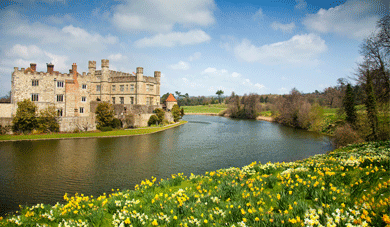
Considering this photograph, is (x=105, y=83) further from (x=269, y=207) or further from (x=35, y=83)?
(x=269, y=207)

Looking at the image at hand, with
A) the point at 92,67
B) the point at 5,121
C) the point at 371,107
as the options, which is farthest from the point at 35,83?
the point at 371,107

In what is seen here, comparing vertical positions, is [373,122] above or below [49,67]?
below

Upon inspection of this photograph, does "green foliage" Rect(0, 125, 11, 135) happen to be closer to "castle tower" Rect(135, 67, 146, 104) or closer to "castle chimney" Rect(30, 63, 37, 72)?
"castle chimney" Rect(30, 63, 37, 72)

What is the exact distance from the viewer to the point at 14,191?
13.3m

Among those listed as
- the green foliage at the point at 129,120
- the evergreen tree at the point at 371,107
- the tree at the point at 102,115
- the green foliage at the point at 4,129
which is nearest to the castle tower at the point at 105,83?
the green foliage at the point at 129,120

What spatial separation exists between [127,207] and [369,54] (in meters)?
30.3

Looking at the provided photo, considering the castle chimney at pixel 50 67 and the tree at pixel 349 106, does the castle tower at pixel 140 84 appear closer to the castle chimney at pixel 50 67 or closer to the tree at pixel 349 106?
the castle chimney at pixel 50 67

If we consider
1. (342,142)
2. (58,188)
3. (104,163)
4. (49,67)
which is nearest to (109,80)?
(49,67)

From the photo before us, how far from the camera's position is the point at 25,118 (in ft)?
107

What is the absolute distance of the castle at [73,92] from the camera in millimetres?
36625

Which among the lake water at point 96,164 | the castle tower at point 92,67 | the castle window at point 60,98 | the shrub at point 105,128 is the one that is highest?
the castle tower at point 92,67

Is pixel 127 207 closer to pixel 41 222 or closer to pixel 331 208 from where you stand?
pixel 41 222

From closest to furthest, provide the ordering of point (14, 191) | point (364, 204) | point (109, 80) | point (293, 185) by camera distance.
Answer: point (364, 204)
point (293, 185)
point (14, 191)
point (109, 80)

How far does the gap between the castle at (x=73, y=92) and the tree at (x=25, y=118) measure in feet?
7.73
